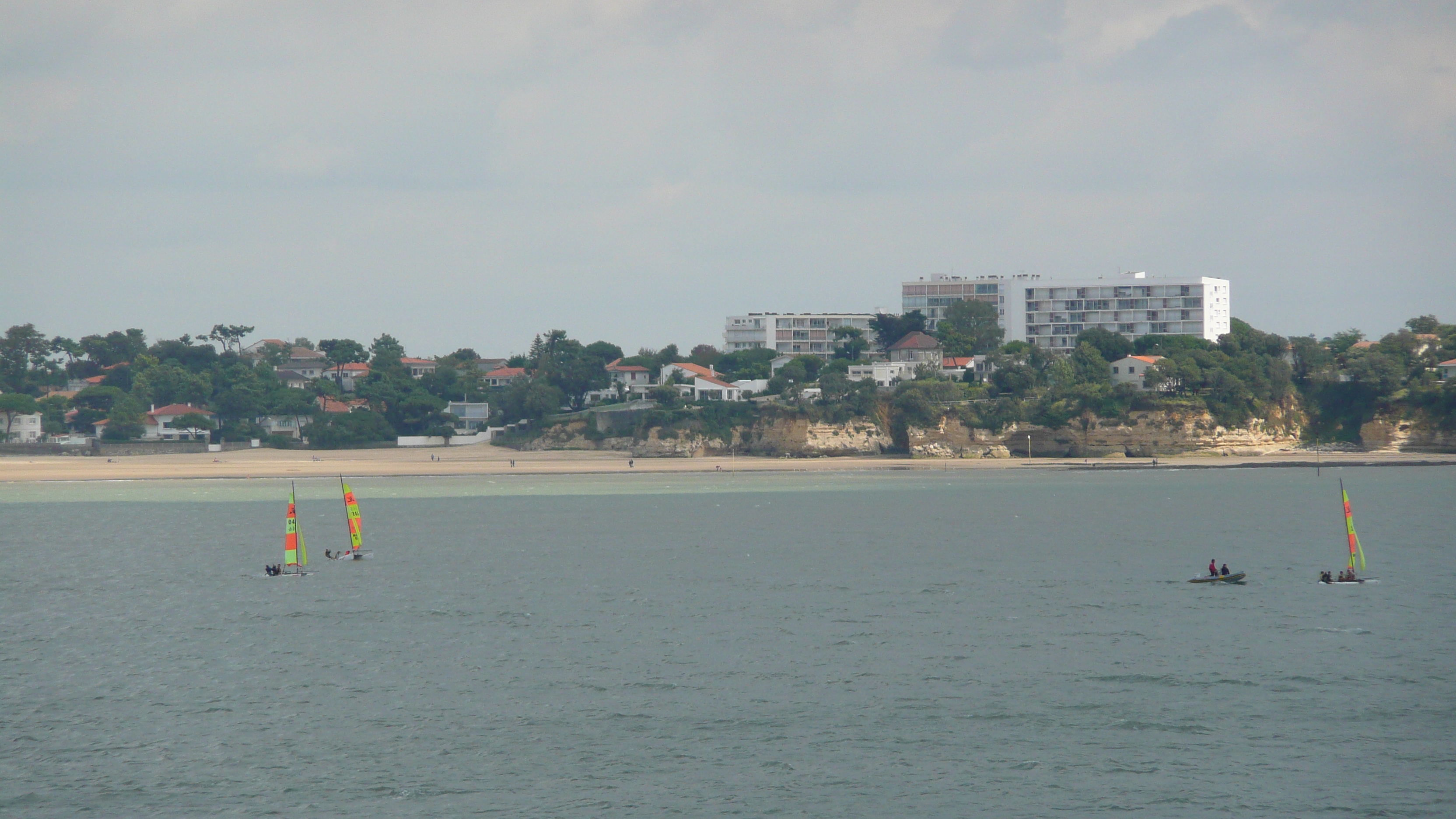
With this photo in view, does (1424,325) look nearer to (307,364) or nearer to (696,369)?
(696,369)

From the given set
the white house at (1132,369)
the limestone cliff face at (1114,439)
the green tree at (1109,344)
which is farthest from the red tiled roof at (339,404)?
the white house at (1132,369)

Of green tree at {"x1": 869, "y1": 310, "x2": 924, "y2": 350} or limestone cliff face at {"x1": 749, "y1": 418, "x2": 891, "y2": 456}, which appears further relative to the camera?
green tree at {"x1": 869, "y1": 310, "x2": 924, "y2": 350}

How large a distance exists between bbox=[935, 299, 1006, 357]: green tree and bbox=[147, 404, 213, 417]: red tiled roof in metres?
82.1

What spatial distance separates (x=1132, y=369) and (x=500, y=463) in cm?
5981

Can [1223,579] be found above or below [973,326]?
below

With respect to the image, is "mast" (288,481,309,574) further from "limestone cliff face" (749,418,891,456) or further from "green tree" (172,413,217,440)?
"green tree" (172,413,217,440)

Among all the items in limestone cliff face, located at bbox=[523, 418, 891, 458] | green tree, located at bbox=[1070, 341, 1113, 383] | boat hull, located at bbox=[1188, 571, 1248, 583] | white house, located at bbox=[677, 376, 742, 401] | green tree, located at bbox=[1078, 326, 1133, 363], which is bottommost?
boat hull, located at bbox=[1188, 571, 1248, 583]

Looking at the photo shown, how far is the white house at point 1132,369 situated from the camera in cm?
11062

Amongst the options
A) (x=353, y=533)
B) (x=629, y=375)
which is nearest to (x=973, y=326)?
(x=629, y=375)

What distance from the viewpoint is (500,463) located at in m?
107

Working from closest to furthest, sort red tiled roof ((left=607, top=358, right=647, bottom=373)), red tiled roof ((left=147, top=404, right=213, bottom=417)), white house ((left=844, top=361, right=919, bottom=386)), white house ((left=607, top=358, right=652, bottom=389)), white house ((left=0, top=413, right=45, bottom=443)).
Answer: white house ((left=844, top=361, right=919, bottom=386)) → white house ((left=0, top=413, right=45, bottom=443)) → red tiled roof ((left=147, top=404, right=213, bottom=417)) → white house ((left=607, top=358, right=652, bottom=389)) → red tiled roof ((left=607, top=358, right=647, bottom=373))

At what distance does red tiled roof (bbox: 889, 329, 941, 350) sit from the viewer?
5236 inches

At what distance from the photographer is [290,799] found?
20031 mm

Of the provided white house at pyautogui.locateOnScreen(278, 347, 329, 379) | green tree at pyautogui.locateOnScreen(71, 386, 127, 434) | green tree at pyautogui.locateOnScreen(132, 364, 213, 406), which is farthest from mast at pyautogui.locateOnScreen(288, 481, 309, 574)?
white house at pyautogui.locateOnScreen(278, 347, 329, 379)
